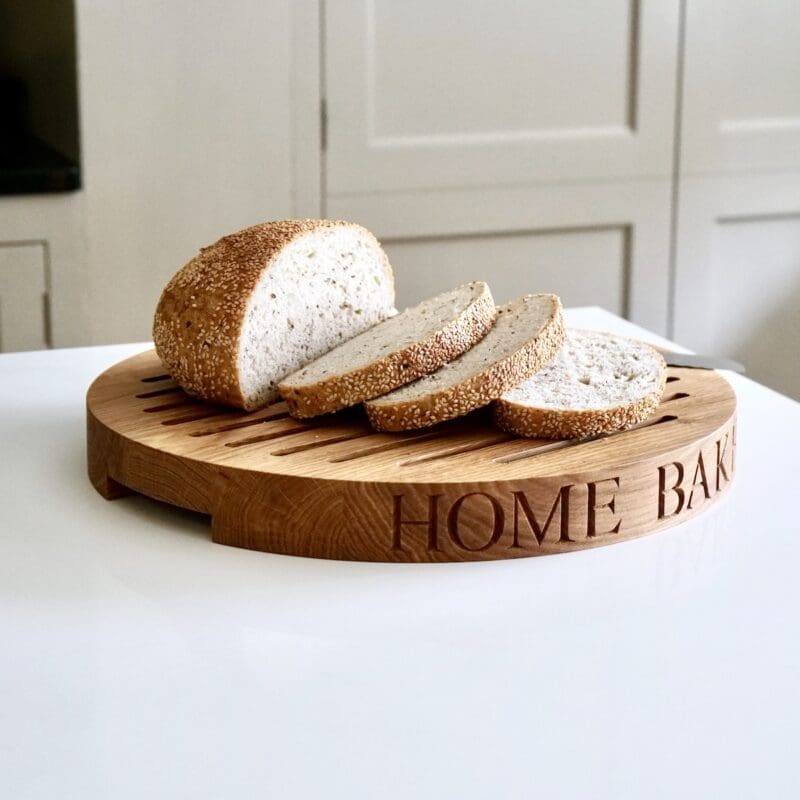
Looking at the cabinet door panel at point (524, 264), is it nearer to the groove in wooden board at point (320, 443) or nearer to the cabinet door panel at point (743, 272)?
the cabinet door panel at point (743, 272)

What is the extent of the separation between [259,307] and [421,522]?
29 cm

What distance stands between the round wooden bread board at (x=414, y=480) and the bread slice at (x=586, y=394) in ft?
0.04

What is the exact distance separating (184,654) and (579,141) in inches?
75.5

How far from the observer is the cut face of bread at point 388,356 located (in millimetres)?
1006

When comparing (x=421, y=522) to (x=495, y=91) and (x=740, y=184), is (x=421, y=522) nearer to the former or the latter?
(x=495, y=91)

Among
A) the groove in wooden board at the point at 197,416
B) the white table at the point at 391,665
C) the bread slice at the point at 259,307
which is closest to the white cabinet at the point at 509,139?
the bread slice at the point at 259,307

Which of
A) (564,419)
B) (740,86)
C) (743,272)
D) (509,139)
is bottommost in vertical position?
(743,272)

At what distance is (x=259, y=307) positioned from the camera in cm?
106

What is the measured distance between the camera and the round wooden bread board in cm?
87

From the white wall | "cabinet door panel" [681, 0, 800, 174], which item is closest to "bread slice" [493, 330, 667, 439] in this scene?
the white wall

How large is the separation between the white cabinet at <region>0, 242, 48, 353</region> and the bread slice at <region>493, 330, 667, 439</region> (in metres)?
1.31

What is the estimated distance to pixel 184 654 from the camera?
2.44 ft

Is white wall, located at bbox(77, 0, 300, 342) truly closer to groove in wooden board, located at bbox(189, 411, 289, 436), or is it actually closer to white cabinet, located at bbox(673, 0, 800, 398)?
white cabinet, located at bbox(673, 0, 800, 398)

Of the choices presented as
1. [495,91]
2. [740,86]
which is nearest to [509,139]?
[495,91]
